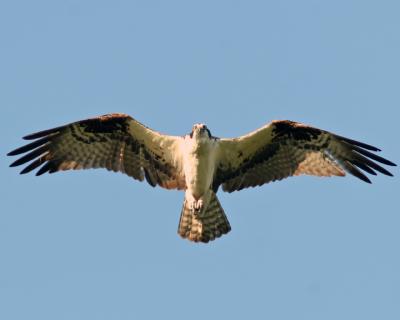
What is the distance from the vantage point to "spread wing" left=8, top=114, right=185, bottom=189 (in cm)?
1317

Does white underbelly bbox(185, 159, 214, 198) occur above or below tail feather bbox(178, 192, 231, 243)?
above

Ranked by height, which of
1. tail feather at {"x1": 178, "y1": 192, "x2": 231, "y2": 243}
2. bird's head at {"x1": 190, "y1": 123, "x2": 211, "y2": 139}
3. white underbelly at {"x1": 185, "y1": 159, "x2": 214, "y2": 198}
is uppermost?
bird's head at {"x1": 190, "y1": 123, "x2": 211, "y2": 139}

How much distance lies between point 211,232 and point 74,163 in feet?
8.53

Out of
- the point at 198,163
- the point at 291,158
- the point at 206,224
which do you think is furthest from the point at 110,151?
the point at 291,158

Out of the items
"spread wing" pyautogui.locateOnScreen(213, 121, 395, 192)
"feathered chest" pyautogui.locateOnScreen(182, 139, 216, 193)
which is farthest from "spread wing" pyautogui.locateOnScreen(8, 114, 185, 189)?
"spread wing" pyautogui.locateOnScreen(213, 121, 395, 192)

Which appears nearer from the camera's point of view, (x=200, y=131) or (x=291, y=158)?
(x=200, y=131)

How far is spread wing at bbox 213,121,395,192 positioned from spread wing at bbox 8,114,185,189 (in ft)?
3.00

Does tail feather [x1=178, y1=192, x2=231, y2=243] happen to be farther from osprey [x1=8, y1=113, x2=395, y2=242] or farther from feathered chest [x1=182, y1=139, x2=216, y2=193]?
feathered chest [x1=182, y1=139, x2=216, y2=193]

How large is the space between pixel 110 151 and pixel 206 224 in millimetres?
2049

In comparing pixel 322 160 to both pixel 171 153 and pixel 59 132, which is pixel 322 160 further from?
pixel 59 132

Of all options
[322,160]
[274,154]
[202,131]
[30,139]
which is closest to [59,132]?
[30,139]

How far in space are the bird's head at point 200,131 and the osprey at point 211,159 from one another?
429 millimetres

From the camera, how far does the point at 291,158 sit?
13547mm

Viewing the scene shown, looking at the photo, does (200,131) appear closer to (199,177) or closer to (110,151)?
(199,177)
